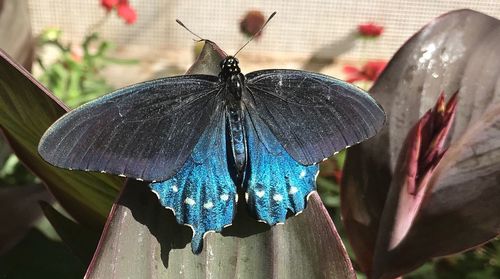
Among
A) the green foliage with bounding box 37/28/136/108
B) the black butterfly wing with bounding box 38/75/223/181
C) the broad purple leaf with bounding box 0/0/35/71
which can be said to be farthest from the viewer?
the green foliage with bounding box 37/28/136/108

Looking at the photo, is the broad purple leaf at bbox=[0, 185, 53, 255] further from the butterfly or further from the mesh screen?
the mesh screen

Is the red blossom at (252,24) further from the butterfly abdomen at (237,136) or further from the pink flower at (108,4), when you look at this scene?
the butterfly abdomen at (237,136)

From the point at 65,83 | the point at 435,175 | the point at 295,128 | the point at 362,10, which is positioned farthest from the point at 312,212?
the point at 362,10

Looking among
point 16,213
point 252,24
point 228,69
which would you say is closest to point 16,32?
point 16,213

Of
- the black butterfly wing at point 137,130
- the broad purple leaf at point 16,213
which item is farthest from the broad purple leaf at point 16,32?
the black butterfly wing at point 137,130

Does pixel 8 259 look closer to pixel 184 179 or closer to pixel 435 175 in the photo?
pixel 184 179

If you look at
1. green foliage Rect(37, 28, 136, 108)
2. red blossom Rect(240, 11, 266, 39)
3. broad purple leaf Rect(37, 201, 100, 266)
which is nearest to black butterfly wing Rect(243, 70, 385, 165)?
broad purple leaf Rect(37, 201, 100, 266)
